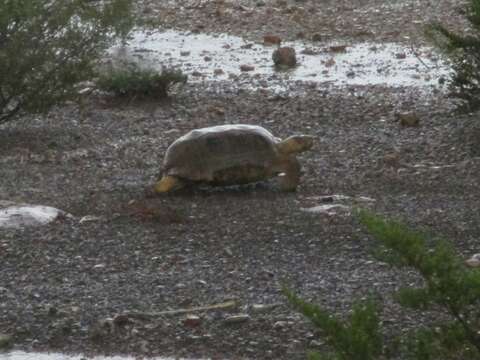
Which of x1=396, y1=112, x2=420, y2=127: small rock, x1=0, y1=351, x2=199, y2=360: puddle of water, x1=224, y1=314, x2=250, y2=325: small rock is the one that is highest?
x1=224, y1=314, x2=250, y2=325: small rock

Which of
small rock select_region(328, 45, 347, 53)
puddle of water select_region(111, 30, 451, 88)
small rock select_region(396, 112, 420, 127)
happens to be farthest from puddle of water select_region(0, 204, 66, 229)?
small rock select_region(328, 45, 347, 53)

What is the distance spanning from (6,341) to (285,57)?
29.3 ft

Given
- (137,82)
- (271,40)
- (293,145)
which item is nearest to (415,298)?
(293,145)

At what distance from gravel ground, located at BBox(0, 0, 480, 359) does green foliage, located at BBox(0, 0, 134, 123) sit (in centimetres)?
30

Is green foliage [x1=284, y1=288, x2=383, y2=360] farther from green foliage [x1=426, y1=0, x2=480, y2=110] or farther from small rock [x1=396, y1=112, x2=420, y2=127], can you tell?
small rock [x1=396, y1=112, x2=420, y2=127]

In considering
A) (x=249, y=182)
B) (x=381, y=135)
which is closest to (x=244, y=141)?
(x=249, y=182)

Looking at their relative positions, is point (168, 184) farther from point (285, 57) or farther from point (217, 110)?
point (285, 57)

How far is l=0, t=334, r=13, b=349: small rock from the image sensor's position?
5840mm

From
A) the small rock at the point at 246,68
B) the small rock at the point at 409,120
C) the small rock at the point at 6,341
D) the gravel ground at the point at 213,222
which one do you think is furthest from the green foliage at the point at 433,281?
the small rock at the point at 246,68

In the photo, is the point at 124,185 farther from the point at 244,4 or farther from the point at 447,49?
the point at 244,4

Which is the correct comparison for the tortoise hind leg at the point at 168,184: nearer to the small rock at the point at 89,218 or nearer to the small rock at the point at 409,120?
the small rock at the point at 89,218

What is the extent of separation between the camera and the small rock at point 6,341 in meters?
5.84

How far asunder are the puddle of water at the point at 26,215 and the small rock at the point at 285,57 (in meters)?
6.67

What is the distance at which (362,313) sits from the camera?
3.73 metres
